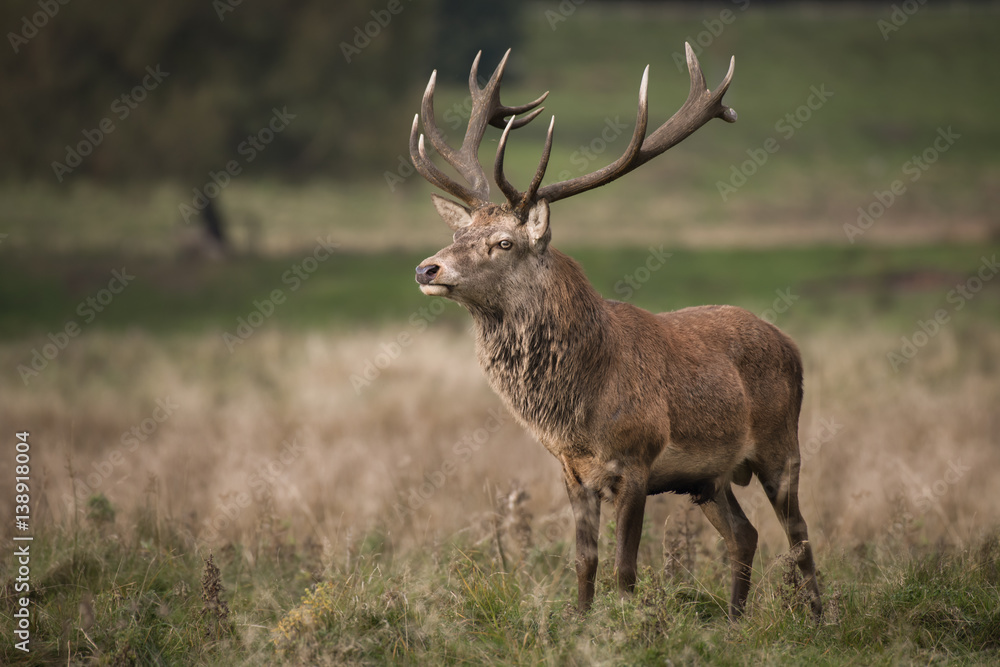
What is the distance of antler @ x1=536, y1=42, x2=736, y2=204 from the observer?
16.0 ft

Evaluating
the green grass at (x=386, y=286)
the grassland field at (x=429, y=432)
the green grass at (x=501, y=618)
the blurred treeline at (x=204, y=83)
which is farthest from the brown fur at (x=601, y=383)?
the blurred treeline at (x=204, y=83)

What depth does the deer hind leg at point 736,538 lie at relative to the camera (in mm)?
5305

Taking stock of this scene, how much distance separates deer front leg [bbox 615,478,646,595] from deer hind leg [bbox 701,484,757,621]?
83 cm

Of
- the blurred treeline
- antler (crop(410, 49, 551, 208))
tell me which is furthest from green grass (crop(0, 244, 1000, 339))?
antler (crop(410, 49, 551, 208))

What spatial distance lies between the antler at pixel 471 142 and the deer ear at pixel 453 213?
73 mm

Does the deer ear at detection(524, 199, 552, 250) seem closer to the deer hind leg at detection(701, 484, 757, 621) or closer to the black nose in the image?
the black nose

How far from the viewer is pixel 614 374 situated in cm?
480

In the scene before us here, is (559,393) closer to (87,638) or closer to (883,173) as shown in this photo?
(87,638)

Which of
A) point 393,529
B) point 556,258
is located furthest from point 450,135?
point 556,258

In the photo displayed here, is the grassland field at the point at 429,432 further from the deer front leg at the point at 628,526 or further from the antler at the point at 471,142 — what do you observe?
the antler at the point at 471,142

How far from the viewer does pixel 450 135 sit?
23172 millimetres

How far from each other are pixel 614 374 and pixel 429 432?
277 inches

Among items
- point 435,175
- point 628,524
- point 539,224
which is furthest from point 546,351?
point 435,175

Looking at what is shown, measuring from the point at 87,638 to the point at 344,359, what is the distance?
11023 mm
